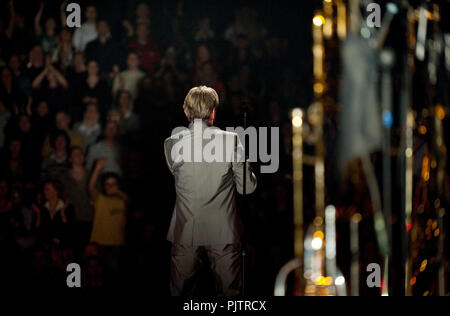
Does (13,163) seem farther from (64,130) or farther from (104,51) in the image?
(104,51)

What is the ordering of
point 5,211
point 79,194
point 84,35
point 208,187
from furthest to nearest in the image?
point 84,35 → point 79,194 → point 5,211 → point 208,187

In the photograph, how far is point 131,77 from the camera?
4.73m

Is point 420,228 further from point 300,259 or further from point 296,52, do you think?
point 296,52

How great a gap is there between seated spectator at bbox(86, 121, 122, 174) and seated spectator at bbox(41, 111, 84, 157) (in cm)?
12

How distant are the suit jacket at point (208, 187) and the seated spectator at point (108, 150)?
1.86 m

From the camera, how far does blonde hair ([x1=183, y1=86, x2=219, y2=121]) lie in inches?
113

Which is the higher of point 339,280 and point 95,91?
point 95,91

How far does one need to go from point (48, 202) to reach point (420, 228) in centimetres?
271

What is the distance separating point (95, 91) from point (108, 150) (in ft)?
1.54

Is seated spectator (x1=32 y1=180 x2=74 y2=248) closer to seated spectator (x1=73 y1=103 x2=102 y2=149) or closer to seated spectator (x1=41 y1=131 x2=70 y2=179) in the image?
seated spectator (x1=41 y1=131 x2=70 y2=179)

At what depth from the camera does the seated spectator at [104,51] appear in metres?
4.73

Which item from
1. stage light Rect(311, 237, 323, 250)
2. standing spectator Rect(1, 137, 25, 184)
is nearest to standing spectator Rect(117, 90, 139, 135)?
standing spectator Rect(1, 137, 25, 184)

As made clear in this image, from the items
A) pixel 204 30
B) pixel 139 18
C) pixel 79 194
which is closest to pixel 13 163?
pixel 79 194

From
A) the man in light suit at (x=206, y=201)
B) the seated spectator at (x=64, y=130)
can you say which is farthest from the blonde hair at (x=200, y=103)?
the seated spectator at (x=64, y=130)
